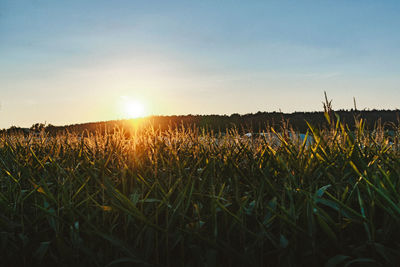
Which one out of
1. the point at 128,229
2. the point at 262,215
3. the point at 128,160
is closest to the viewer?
the point at 262,215

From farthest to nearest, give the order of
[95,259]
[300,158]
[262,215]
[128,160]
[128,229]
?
[128,160] < [300,158] < [128,229] < [262,215] < [95,259]

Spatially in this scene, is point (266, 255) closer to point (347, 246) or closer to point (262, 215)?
point (262, 215)

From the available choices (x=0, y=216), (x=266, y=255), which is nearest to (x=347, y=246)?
(x=266, y=255)

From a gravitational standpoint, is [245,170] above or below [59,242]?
above

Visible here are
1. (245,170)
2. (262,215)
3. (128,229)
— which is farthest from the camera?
(245,170)

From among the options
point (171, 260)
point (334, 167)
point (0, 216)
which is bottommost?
point (171, 260)

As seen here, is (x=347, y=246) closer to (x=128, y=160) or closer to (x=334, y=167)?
(x=334, y=167)

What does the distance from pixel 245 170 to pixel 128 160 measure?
3.19 feet

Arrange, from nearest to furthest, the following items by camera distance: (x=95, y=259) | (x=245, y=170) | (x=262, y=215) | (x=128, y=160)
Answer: (x=95, y=259)
(x=262, y=215)
(x=245, y=170)
(x=128, y=160)

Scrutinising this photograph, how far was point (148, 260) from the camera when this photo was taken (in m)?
→ 1.56

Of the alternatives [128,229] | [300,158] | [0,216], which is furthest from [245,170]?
[0,216]

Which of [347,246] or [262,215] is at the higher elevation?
[262,215]

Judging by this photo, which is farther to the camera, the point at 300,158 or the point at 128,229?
the point at 300,158

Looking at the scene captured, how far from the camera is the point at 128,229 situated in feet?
5.85
